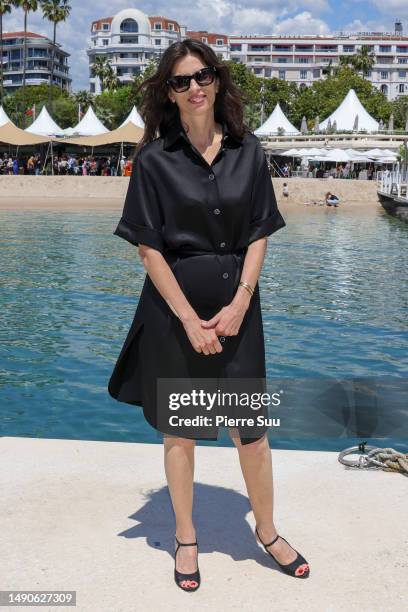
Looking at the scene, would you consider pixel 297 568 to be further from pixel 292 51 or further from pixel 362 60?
pixel 292 51

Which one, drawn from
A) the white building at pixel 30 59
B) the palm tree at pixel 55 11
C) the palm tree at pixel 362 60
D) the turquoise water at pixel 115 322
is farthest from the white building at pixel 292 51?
the turquoise water at pixel 115 322

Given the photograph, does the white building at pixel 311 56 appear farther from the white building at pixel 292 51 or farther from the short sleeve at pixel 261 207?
the short sleeve at pixel 261 207

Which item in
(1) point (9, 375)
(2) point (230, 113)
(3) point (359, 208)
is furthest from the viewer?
(3) point (359, 208)

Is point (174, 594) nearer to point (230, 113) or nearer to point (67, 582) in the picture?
point (67, 582)

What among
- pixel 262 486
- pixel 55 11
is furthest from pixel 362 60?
pixel 262 486

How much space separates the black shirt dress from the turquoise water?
3.12m

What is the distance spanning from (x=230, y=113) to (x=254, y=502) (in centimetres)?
140

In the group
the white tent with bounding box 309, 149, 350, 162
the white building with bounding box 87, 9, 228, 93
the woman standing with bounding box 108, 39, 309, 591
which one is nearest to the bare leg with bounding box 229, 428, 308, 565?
the woman standing with bounding box 108, 39, 309, 591

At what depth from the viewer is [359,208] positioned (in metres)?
36.9

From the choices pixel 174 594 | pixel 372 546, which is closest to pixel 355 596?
pixel 372 546

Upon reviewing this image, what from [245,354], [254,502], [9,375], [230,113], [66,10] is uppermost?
[66,10]

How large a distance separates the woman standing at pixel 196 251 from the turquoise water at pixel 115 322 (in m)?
3.03

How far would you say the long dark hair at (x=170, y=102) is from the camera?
2820mm

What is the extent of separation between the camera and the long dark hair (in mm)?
2820
